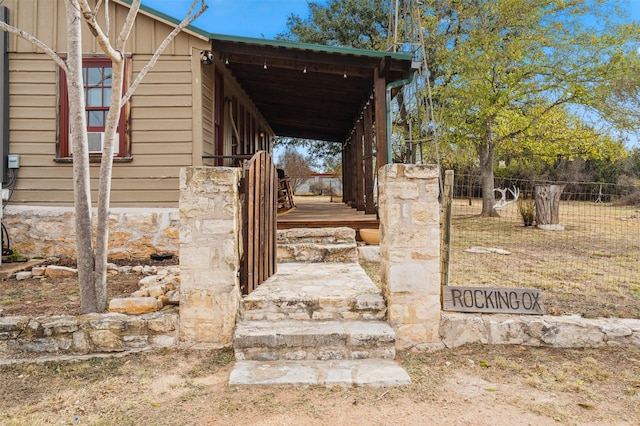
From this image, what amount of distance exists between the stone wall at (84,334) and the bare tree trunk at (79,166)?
0.86 ft

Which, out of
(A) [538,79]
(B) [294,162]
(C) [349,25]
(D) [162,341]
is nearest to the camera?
(D) [162,341]

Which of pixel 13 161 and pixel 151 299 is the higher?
pixel 13 161

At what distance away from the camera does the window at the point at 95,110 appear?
6.21 m

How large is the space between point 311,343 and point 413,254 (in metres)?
1.10

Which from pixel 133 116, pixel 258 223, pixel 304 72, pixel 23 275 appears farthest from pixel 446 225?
pixel 23 275

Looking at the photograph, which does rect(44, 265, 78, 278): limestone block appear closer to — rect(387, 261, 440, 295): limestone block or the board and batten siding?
the board and batten siding

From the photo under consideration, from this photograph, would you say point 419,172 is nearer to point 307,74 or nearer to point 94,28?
point 94,28

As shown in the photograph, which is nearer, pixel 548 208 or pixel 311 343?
pixel 311 343

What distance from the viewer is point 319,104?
9586mm

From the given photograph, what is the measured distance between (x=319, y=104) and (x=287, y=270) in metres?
5.61

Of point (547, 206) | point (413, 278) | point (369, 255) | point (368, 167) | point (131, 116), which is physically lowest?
point (369, 255)

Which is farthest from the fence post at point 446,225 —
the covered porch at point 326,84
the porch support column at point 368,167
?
the porch support column at point 368,167

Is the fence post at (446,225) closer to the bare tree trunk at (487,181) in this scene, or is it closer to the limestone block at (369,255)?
the limestone block at (369,255)

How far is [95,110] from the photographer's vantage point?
620 cm
